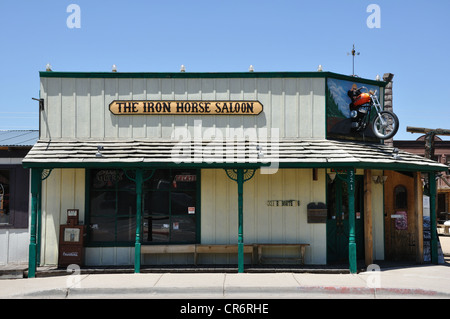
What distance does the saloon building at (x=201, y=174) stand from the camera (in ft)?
36.1

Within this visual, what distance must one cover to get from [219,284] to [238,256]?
142 centimetres

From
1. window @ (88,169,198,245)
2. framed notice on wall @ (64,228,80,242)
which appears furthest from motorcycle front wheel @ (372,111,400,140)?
framed notice on wall @ (64,228,80,242)

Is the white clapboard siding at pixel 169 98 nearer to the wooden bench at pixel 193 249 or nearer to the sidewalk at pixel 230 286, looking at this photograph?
the wooden bench at pixel 193 249

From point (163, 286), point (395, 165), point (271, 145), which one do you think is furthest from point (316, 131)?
point (163, 286)

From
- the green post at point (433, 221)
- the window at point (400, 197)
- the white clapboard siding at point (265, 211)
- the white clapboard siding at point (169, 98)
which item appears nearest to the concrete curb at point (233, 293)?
the white clapboard siding at point (265, 211)

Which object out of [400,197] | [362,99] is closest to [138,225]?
[362,99]

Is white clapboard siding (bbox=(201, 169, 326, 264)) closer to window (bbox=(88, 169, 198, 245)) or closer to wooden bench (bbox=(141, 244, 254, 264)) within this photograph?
wooden bench (bbox=(141, 244, 254, 264))

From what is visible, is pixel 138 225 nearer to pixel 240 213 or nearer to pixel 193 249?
pixel 193 249

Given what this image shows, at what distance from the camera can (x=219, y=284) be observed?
9094 millimetres

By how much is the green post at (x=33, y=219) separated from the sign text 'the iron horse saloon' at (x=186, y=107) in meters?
2.69

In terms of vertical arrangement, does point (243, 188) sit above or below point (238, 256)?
above

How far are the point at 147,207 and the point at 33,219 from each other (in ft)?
9.33
